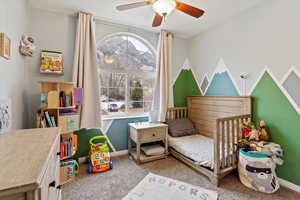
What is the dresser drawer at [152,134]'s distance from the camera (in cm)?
254

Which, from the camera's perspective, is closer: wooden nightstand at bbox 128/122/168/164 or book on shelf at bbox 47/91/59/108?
book on shelf at bbox 47/91/59/108

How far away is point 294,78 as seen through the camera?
1823mm

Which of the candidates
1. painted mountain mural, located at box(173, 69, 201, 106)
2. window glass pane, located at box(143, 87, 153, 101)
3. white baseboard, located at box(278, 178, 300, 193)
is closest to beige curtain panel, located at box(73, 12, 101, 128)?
window glass pane, located at box(143, 87, 153, 101)

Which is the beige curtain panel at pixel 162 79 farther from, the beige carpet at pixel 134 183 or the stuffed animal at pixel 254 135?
the stuffed animal at pixel 254 135

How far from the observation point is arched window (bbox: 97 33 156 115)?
9.23 ft

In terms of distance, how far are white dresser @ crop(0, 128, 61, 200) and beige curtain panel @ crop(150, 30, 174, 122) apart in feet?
7.01

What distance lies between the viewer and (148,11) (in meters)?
2.34

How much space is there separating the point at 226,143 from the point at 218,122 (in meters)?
0.41

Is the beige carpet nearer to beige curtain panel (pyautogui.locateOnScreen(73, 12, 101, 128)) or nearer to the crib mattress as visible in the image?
the crib mattress

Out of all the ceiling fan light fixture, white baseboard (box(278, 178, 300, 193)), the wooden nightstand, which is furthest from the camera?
the wooden nightstand

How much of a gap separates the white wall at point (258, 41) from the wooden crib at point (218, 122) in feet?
1.29

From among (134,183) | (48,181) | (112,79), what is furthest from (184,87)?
(48,181)

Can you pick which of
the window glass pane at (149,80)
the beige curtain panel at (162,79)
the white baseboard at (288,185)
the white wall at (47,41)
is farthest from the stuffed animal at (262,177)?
the white wall at (47,41)

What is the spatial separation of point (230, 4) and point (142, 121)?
247cm
